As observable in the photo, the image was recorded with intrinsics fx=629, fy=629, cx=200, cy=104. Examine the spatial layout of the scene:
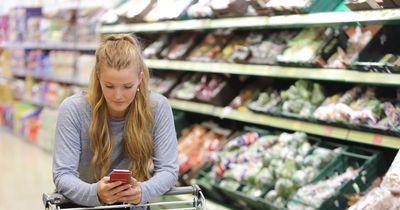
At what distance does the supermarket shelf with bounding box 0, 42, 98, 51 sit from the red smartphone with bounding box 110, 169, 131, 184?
15.3 ft

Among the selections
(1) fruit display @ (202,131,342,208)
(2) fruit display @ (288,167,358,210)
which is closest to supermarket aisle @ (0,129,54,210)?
(1) fruit display @ (202,131,342,208)

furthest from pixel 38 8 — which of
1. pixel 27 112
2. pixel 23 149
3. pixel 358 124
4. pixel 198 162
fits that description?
pixel 358 124

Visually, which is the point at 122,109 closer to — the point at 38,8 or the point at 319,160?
the point at 319,160

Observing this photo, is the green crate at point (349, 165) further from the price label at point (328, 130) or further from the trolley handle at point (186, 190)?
the trolley handle at point (186, 190)

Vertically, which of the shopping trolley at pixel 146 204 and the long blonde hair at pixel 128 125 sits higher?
the long blonde hair at pixel 128 125

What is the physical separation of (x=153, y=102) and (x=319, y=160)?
1.27 meters

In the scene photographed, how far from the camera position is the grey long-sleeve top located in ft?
7.18

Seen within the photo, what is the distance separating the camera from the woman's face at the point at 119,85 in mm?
2172

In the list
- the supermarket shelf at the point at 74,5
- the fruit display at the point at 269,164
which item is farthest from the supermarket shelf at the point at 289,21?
the supermarket shelf at the point at 74,5

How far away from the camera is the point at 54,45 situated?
25.6 ft

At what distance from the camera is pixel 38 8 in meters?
8.85

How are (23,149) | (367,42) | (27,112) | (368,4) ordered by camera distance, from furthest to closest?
1. (27,112)
2. (23,149)
3. (367,42)
4. (368,4)

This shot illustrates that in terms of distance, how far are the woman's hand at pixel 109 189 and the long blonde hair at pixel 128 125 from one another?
0.79 ft

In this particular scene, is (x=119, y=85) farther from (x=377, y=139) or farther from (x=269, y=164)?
(x=269, y=164)
